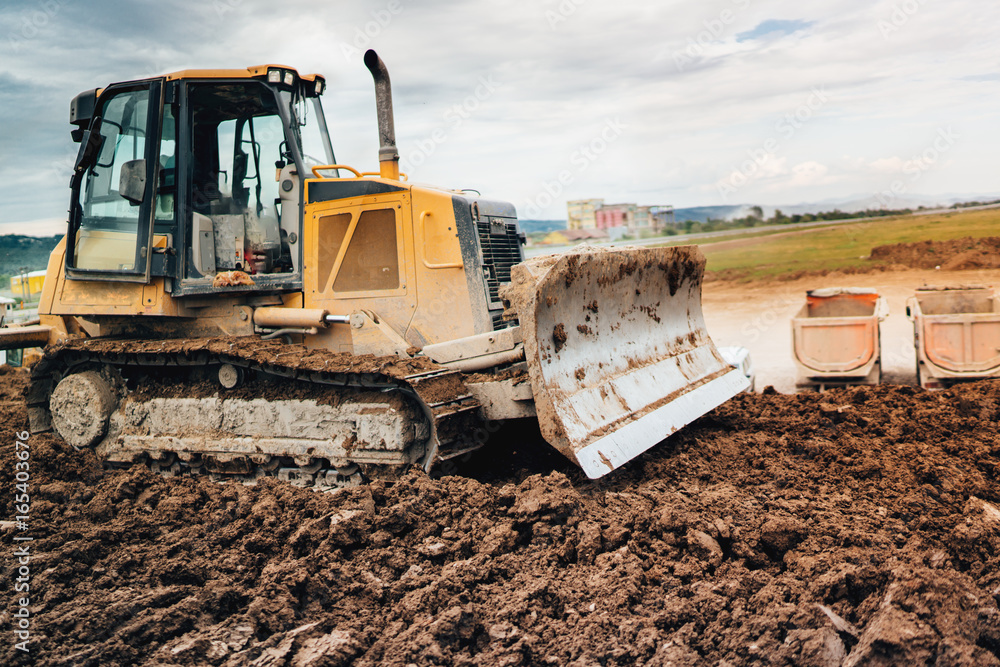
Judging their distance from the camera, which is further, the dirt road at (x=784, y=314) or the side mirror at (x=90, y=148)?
the dirt road at (x=784, y=314)

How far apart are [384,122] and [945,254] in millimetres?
17401

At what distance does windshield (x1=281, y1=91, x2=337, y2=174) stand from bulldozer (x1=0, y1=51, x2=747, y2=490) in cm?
2

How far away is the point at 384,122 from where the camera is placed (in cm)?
576

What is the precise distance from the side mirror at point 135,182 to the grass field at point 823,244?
15663mm

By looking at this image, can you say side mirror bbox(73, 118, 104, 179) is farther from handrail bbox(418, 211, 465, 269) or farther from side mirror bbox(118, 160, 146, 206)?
handrail bbox(418, 211, 465, 269)

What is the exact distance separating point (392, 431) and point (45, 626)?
85.0 inches

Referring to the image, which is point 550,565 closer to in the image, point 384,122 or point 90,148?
point 384,122

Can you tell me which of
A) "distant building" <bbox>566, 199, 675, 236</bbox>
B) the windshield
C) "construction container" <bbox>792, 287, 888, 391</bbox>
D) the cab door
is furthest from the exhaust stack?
"distant building" <bbox>566, 199, 675, 236</bbox>

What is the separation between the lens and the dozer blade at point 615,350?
4406mm

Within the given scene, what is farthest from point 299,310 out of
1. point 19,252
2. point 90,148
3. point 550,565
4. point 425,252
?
point 19,252

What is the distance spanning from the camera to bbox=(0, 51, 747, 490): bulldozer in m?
4.88

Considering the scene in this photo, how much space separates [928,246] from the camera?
1881 cm

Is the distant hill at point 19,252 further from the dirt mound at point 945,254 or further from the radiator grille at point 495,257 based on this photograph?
the dirt mound at point 945,254

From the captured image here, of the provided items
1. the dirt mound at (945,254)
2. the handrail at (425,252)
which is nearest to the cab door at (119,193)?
the handrail at (425,252)
